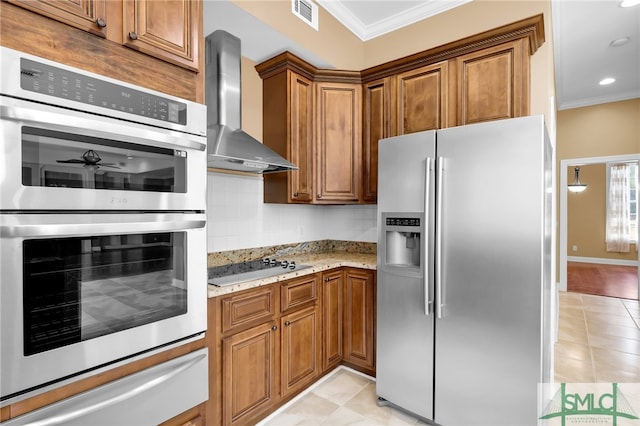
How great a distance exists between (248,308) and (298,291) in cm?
45

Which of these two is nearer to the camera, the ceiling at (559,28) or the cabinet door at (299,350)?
the cabinet door at (299,350)

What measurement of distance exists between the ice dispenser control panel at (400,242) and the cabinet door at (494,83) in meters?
0.95

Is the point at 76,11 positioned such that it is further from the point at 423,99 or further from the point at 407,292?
the point at 423,99

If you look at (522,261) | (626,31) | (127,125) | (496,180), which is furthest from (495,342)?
(626,31)

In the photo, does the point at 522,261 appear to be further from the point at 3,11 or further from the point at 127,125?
the point at 3,11

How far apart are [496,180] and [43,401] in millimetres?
2164

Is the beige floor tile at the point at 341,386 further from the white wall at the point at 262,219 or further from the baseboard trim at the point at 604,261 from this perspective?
the baseboard trim at the point at 604,261

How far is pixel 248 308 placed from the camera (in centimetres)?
195

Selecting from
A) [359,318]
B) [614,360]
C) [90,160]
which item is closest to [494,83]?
[359,318]

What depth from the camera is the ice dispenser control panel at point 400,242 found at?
2.18m

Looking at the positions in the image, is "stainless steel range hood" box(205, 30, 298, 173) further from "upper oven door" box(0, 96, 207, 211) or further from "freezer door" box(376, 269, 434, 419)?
"freezer door" box(376, 269, 434, 419)

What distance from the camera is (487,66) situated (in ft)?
7.68

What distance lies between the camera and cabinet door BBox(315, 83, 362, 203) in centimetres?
290

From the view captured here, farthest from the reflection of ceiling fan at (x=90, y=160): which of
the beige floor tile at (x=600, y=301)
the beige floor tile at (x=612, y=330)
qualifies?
the beige floor tile at (x=600, y=301)
